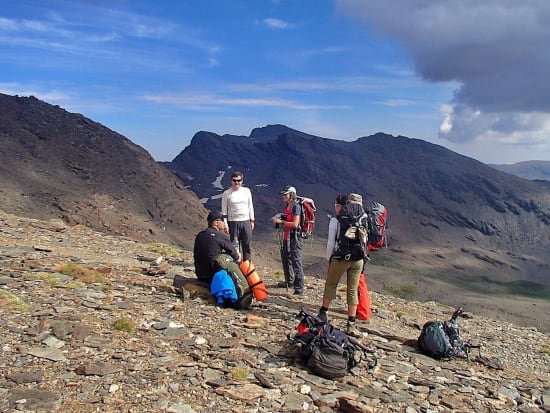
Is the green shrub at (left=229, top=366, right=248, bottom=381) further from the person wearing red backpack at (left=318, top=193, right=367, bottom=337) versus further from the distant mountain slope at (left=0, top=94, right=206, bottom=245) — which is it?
the distant mountain slope at (left=0, top=94, right=206, bottom=245)

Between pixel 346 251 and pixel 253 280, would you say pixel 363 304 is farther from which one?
pixel 253 280

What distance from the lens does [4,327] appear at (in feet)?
29.0

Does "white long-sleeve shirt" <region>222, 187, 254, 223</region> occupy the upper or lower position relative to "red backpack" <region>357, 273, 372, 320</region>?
upper

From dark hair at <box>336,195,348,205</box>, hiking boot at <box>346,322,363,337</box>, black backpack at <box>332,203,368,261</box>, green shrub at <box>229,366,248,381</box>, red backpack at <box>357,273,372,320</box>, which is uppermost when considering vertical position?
dark hair at <box>336,195,348,205</box>

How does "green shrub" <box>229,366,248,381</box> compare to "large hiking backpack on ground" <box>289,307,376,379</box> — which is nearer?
"green shrub" <box>229,366,248,381</box>

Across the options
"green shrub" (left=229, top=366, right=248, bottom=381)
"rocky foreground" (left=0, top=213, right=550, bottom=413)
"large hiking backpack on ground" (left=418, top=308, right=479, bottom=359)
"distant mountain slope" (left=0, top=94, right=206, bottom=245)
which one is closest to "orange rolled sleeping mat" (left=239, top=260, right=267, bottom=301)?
"rocky foreground" (left=0, top=213, right=550, bottom=413)

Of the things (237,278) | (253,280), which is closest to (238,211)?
(253,280)

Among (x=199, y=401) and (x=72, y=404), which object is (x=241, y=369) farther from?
(x=72, y=404)

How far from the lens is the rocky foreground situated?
721cm

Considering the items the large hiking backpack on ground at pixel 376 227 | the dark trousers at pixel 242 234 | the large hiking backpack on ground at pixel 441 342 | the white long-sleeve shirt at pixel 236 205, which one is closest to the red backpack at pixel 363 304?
the large hiking backpack on ground at pixel 376 227

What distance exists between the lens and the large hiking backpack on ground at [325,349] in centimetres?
846

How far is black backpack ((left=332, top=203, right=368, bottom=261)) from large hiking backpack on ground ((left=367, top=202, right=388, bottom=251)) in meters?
0.47

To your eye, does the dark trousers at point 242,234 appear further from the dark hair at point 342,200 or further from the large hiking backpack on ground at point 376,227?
the large hiking backpack on ground at point 376,227

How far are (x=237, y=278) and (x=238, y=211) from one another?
2885mm
